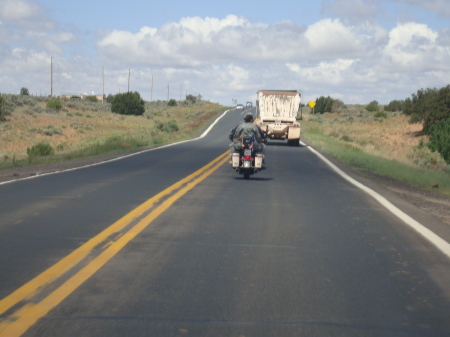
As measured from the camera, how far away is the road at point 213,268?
493cm

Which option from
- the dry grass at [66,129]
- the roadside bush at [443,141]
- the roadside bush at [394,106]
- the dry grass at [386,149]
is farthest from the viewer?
the roadside bush at [394,106]

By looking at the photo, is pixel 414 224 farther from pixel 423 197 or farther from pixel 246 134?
pixel 246 134

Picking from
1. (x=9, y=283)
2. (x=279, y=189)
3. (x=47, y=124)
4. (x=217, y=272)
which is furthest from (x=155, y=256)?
(x=47, y=124)

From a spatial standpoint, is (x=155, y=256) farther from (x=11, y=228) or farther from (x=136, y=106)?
(x=136, y=106)

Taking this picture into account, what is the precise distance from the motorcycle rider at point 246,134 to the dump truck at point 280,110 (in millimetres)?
20157

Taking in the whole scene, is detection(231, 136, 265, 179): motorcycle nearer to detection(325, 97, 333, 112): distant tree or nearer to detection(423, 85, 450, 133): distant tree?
detection(423, 85, 450, 133): distant tree

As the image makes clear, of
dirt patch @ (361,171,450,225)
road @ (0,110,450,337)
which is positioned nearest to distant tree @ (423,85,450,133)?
dirt patch @ (361,171,450,225)

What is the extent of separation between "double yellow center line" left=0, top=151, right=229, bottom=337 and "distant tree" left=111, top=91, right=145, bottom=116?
94.5m

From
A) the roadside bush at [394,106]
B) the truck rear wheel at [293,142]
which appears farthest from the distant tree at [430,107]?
the roadside bush at [394,106]

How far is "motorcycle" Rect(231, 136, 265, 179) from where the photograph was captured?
16359 millimetres

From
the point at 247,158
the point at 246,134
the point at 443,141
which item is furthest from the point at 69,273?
the point at 443,141

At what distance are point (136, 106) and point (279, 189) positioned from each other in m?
92.2

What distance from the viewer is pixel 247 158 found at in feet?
53.5

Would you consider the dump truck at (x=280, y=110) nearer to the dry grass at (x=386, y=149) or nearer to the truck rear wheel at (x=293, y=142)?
the truck rear wheel at (x=293, y=142)
